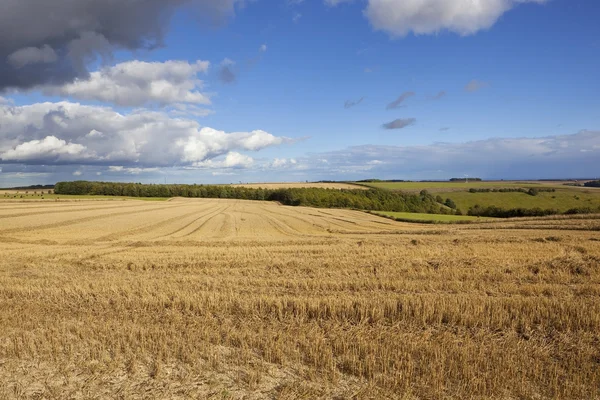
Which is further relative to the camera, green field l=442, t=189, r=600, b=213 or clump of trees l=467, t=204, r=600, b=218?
green field l=442, t=189, r=600, b=213

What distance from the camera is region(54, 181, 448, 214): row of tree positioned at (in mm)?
98425

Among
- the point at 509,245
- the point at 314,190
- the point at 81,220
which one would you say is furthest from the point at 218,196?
the point at 509,245

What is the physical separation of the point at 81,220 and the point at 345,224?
3225 centimetres

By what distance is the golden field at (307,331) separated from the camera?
6.27 meters

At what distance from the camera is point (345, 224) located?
48.9 meters

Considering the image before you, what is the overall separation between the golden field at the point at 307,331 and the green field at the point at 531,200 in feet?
274

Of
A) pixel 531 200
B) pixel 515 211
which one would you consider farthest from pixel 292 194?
pixel 531 200

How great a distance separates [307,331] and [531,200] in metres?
104

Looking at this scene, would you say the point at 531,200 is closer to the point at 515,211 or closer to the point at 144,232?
the point at 515,211

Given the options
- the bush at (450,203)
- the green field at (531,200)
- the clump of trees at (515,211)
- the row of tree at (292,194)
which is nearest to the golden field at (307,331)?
the clump of trees at (515,211)

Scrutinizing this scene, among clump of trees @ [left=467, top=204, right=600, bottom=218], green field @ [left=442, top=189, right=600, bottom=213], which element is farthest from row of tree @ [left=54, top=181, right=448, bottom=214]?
green field @ [left=442, top=189, right=600, bottom=213]

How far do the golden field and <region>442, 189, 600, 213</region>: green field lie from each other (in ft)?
274

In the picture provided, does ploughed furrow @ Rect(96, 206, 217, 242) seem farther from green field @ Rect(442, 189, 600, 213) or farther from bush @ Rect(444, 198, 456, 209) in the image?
bush @ Rect(444, 198, 456, 209)

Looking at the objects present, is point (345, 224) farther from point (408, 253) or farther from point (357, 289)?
point (357, 289)
